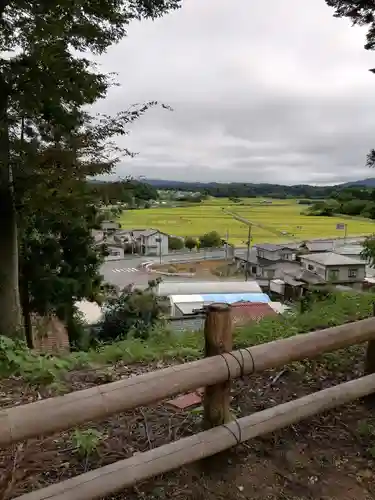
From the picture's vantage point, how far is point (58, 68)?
611cm

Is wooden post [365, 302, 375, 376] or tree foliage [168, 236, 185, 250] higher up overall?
wooden post [365, 302, 375, 376]

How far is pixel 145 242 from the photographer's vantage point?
36.8m

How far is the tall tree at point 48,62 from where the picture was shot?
5.96m

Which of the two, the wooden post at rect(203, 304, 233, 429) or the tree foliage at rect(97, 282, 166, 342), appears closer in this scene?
the wooden post at rect(203, 304, 233, 429)

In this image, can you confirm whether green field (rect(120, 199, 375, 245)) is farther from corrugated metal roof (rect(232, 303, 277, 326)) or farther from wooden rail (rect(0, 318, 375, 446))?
wooden rail (rect(0, 318, 375, 446))

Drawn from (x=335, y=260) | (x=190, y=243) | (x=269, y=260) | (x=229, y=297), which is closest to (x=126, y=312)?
(x=229, y=297)

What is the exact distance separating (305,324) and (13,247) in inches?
219

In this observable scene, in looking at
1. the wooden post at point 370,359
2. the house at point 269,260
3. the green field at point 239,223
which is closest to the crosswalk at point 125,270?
the green field at point 239,223

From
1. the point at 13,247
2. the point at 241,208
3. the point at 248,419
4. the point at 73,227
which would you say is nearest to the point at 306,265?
the point at 73,227

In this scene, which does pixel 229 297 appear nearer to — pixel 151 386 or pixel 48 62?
pixel 48 62

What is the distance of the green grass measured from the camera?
3.36 metres

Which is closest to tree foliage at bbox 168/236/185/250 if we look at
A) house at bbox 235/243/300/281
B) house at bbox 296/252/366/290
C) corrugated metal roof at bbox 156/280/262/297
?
house at bbox 235/243/300/281

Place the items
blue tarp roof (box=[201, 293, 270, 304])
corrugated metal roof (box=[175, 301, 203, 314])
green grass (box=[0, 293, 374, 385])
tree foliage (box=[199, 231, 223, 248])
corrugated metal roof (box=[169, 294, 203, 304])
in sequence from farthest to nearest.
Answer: tree foliage (box=[199, 231, 223, 248]) → blue tarp roof (box=[201, 293, 270, 304]) → corrugated metal roof (box=[169, 294, 203, 304]) → corrugated metal roof (box=[175, 301, 203, 314]) → green grass (box=[0, 293, 374, 385])

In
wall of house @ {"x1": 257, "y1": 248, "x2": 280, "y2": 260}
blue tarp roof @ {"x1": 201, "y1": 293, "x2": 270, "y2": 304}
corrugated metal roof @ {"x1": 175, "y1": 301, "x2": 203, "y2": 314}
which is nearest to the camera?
corrugated metal roof @ {"x1": 175, "y1": 301, "x2": 203, "y2": 314}
